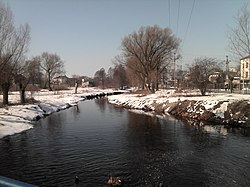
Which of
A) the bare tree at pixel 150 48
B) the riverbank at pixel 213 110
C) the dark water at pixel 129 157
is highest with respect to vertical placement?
the bare tree at pixel 150 48

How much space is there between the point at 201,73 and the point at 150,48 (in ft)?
72.2

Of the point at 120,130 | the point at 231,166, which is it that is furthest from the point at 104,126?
the point at 231,166

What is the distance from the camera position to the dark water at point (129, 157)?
10.4 meters

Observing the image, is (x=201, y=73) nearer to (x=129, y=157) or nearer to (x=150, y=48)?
(x=150, y=48)

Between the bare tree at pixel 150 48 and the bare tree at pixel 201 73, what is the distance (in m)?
17.1

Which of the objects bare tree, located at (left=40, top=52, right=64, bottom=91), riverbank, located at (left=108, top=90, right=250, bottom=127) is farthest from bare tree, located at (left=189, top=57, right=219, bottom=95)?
bare tree, located at (left=40, top=52, right=64, bottom=91)

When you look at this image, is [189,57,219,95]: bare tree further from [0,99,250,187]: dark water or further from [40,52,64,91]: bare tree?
[40,52,64,91]: bare tree

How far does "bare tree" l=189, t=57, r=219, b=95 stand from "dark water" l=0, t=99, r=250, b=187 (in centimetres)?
2287

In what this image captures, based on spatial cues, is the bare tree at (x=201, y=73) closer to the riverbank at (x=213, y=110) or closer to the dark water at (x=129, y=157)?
the riverbank at (x=213, y=110)

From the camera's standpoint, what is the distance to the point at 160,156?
13500 mm

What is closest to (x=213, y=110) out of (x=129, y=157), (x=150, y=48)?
(x=129, y=157)

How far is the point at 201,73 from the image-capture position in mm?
44469

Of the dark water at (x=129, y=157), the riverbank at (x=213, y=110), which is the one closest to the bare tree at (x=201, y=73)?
the riverbank at (x=213, y=110)

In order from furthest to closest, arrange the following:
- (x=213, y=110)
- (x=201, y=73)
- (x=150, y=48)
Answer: (x=150, y=48), (x=201, y=73), (x=213, y=110)
